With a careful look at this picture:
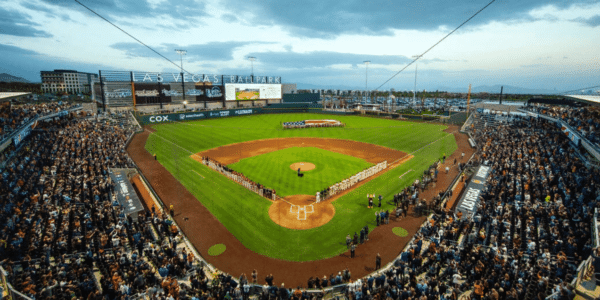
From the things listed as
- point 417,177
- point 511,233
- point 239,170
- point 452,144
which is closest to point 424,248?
point 511,233

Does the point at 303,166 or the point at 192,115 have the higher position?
the point at 192,115

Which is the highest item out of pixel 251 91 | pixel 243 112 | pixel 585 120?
pixel 251 91

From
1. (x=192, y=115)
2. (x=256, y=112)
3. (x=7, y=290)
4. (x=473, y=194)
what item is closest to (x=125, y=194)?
(x=7, y=290)

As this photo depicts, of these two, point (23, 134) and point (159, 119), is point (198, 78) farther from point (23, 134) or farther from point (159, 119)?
point (23, 134)

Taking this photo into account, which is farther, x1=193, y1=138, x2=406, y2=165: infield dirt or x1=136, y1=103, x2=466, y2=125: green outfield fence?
x1=136, y1=103, x2=466, y2=125: green outfield fence

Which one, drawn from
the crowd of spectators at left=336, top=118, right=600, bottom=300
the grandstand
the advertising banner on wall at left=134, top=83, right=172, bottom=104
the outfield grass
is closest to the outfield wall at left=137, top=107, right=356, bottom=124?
the outfield grass

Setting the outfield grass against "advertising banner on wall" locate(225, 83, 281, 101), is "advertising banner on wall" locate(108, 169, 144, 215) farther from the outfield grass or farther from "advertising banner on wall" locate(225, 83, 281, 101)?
"advertising banner on wall" locate(225, 83, 281, 101)
